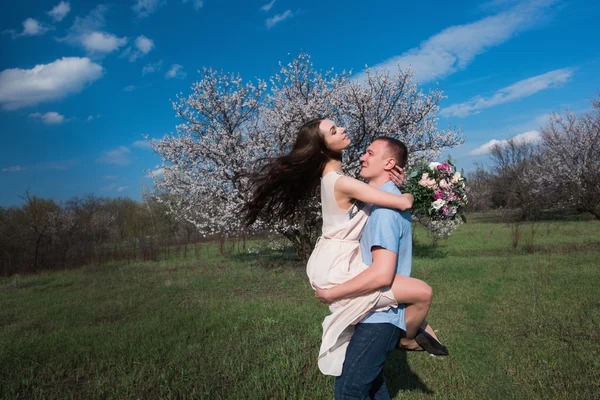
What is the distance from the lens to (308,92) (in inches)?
575

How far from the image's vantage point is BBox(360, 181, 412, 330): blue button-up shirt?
7.52ft

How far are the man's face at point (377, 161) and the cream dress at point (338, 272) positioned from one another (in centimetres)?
20

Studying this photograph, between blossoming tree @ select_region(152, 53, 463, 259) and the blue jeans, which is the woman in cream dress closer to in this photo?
the blue jeans

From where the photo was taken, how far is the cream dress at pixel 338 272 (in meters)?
2.33

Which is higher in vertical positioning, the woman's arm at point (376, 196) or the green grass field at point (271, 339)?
the woman's arm at point (376, 196)

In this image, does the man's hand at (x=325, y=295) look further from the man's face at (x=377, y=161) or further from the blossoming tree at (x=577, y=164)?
the blossoming tree at (x=577, y=164)

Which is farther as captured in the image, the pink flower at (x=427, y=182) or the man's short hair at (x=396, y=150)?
the pink flower at (x=427, y=182)

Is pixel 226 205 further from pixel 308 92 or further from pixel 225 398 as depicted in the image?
pixel 225 398

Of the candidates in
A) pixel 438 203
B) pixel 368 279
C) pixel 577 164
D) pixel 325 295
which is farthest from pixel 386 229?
pixel 577 164

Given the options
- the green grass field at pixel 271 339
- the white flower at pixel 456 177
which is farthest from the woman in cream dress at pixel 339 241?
the green grass field at pixel 271 339

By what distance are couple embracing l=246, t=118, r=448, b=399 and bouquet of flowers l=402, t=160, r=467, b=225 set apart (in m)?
0.79

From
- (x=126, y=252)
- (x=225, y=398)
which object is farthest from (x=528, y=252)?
(x=126, y=252)

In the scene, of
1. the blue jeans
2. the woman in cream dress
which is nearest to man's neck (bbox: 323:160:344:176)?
the woman in cream dress

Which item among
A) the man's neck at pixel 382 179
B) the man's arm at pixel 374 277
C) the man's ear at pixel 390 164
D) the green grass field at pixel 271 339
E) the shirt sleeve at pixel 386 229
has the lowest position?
the green grass field at pixel 271 339
